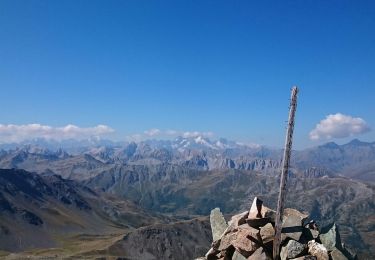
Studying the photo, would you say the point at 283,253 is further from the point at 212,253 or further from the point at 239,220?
the point at 212,253

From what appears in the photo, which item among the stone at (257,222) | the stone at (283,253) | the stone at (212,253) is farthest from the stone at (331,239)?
the stone at (212,253)

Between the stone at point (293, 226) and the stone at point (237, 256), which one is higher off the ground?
the stone at point (293, 226)

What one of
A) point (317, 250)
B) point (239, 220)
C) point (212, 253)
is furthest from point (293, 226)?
point (212, 253)

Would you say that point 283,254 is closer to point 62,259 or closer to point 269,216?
point 269,216

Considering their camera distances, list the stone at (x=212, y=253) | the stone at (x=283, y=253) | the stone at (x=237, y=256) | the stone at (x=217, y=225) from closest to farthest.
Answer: the stone at (x=283, y=253) → the stone at (x=237, y=256) → the stone at (x=212, y=253) → the stone at (x=217, y=225)

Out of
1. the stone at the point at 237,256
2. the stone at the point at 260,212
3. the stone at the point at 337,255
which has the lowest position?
the stone at the point at 237,256

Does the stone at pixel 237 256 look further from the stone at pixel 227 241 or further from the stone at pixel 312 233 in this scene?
the stone at pixel 312 233

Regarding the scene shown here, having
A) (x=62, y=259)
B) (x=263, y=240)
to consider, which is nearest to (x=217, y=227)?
(x=263, y=240)

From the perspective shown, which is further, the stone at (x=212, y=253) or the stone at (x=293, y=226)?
the stone at (x=212, y=253)

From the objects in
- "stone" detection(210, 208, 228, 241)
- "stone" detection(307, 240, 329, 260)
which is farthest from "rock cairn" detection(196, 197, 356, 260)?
"stone" detection(210, 208, 228, 241)
